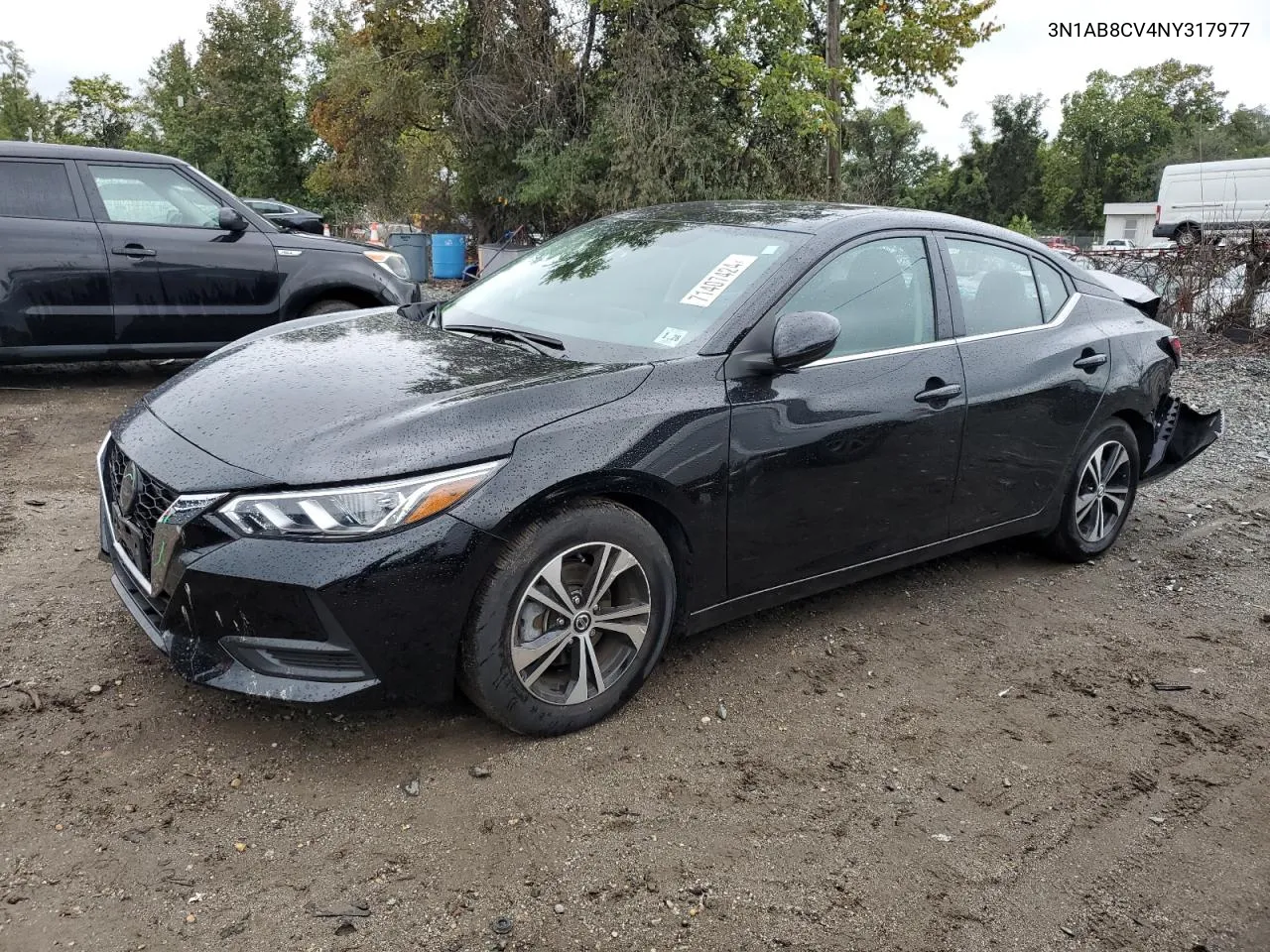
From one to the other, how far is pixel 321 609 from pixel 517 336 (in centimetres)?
136

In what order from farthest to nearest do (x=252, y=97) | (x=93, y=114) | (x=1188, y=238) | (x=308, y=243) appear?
(x=93, y=114), (x=252, y=97), (x=1188, y=238), (x=308, y=243)

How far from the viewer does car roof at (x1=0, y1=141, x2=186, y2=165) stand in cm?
705

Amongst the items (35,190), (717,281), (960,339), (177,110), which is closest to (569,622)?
(717,281)

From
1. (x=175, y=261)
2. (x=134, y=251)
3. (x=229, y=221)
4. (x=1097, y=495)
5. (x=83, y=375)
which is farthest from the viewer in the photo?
(x=83, y=375)

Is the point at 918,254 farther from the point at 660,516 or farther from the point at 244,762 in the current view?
the point at 244,762

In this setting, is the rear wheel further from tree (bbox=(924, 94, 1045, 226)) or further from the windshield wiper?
tree (bbox=(924, 94, 1045, 226))

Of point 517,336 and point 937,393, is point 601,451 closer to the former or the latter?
point 517,336

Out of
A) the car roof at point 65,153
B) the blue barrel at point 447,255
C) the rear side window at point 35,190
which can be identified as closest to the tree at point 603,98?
the blue barrel at point 447,255

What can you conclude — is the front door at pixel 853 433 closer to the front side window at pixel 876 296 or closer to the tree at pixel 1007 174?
the front side window at pixel 876 296

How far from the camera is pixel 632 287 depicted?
384 centimetres

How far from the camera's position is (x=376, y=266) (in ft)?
26.5

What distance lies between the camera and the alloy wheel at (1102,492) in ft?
15.9

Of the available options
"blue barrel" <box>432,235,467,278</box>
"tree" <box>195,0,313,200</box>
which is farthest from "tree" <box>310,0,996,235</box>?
"tree" <box>195,0,313,200</box>

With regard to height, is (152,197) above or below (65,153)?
below
